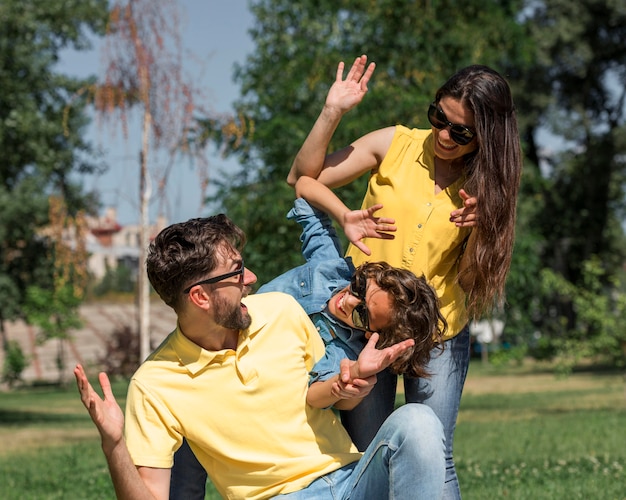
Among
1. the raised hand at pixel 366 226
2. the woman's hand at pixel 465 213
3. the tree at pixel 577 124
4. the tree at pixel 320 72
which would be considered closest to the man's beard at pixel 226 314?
the raised hand at pixel 366 226

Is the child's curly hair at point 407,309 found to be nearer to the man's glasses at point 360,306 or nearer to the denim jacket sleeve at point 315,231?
the man's glasses at point 360,306

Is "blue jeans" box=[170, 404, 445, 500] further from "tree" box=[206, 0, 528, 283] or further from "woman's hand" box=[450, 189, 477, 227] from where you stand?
"tree" box=[206, 0, 528, 283]

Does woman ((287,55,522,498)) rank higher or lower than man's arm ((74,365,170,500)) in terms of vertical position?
higher

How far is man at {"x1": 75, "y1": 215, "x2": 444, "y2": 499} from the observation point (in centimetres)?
345

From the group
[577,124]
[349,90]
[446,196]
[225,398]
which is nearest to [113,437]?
[225,398]

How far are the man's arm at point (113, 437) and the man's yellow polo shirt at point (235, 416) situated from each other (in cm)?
13

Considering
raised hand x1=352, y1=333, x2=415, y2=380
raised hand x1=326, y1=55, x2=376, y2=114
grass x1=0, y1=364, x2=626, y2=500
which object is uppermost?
raised hand x1=326, y1=55, x2=376, y2=114

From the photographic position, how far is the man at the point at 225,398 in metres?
3.45

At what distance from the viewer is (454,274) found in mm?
4227

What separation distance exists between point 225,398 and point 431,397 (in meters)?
1.03

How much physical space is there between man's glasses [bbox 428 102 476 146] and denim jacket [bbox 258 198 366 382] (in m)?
0.64

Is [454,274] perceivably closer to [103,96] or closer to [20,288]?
[103,96]

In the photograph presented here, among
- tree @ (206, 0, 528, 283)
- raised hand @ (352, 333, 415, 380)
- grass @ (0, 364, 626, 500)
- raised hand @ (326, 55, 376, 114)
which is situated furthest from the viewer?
tree @ (206, 0, 528, 283)

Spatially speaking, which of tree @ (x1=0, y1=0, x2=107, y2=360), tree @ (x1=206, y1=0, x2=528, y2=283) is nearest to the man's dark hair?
tree @ (x1=206, y1=0, x2=528, y2=283)
